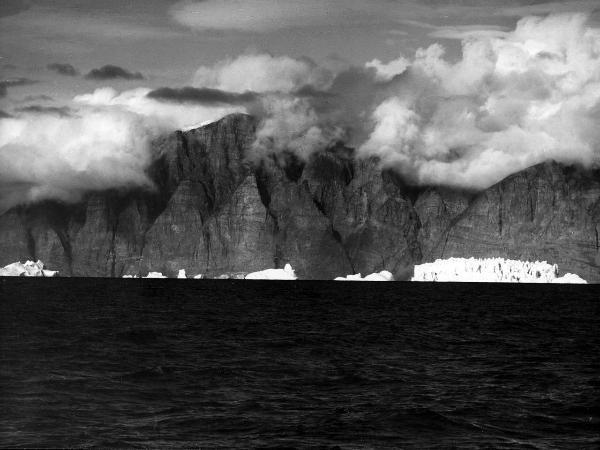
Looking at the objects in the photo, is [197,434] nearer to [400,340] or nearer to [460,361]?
[460,361]

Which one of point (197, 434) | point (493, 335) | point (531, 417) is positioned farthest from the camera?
point (493, 335)

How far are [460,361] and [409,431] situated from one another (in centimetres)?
2715

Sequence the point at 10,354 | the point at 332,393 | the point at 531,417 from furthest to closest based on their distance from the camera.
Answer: the point at 10,354 < the point at 332,393 < the point at 531,417

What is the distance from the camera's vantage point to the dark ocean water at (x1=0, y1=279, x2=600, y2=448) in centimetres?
4169

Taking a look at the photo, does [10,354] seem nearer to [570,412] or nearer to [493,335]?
[570,412]

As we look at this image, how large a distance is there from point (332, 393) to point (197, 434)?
1333 centimetres

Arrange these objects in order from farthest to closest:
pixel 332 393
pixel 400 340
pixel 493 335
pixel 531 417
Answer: pixel 493 335 → pixel 400 340 → pixel 332 393 → pixel 531 417

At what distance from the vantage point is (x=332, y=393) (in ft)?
173

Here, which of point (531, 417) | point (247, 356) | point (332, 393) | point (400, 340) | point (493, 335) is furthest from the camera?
point (493, 335)

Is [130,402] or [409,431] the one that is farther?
→ [130,402]

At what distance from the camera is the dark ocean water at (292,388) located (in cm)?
4169

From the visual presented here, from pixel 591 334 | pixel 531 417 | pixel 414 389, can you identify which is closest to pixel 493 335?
pixel 591 334

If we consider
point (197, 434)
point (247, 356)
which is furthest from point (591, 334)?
point (197, 434)

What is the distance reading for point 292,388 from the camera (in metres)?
54.2
